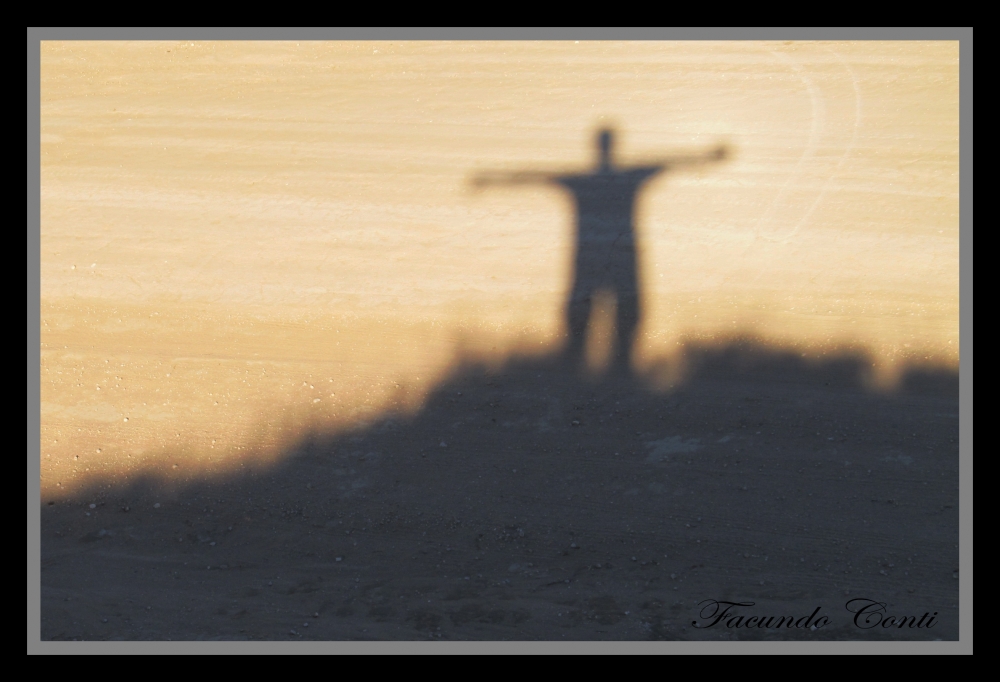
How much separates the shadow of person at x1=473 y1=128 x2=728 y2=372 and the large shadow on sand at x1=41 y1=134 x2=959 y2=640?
0.17 metres

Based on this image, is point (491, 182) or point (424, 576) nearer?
point (424, 576)

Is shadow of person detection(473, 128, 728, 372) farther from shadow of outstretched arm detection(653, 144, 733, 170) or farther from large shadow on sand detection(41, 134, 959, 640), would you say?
large shadow on sand detection(41, 134, 959, 640)

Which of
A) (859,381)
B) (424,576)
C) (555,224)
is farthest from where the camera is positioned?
(555,224)

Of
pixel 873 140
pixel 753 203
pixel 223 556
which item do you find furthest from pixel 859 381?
pixel 223 556

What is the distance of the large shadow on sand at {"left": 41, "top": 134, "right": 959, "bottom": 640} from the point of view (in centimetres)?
434

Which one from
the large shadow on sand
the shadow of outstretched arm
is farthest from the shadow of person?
the large shadow on sand

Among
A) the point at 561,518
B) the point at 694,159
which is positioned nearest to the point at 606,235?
the point at 694,159

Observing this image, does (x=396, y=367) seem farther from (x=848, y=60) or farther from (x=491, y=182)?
(x=848, y=60)

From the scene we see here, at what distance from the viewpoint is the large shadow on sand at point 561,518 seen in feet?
14.2

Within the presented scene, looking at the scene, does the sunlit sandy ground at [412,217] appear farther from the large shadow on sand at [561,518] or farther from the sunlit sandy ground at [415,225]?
the large shadow on sand at [561,518]

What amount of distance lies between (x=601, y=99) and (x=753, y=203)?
1.35 m

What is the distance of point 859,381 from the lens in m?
4.75

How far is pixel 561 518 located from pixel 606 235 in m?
2.00

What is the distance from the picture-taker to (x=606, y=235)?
5.03 metres
